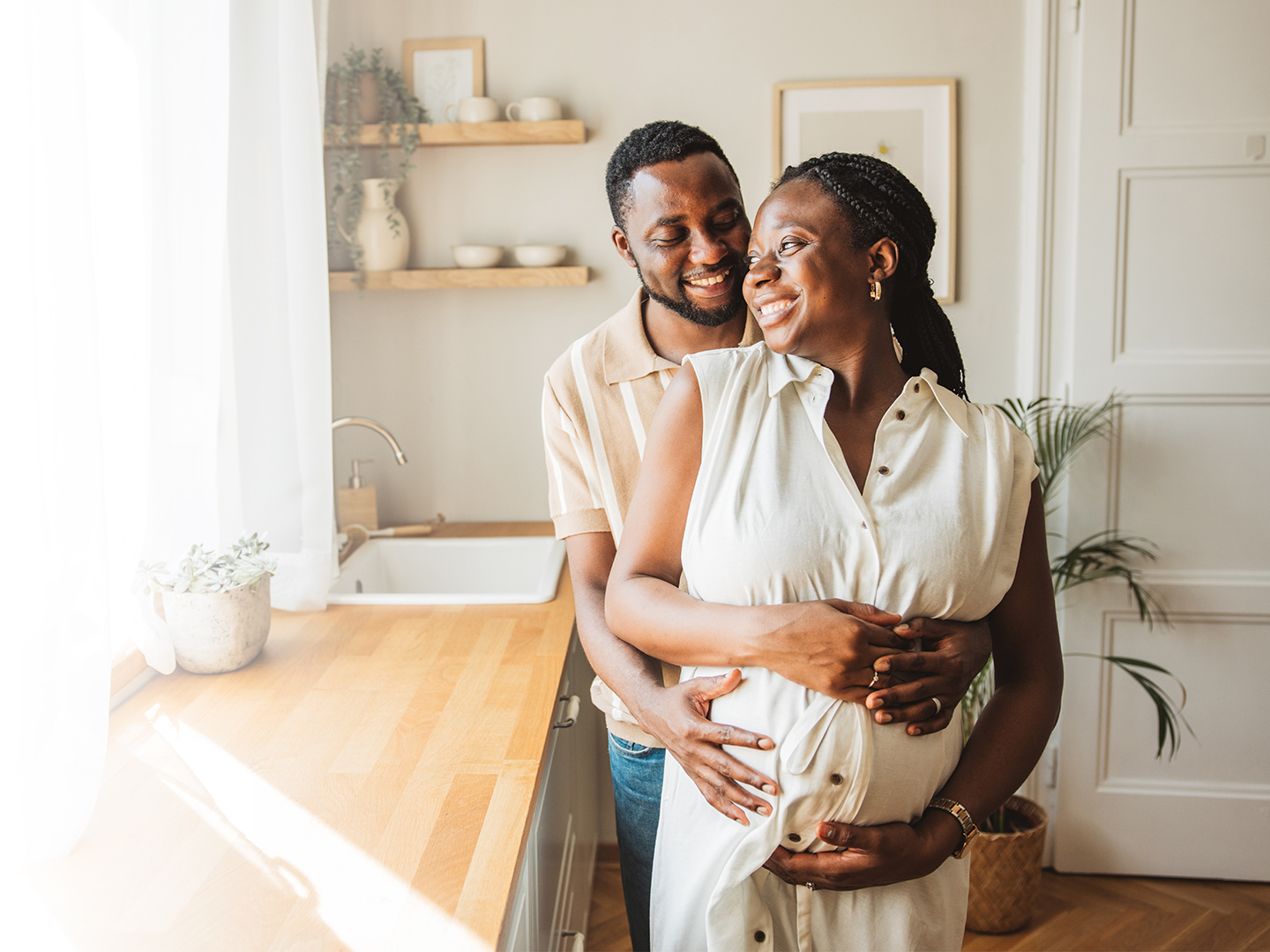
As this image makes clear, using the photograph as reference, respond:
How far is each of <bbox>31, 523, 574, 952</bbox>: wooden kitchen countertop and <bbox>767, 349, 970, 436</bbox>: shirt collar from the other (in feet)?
2.01

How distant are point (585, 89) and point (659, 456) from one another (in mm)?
1848

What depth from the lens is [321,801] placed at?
125cm

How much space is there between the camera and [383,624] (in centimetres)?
201

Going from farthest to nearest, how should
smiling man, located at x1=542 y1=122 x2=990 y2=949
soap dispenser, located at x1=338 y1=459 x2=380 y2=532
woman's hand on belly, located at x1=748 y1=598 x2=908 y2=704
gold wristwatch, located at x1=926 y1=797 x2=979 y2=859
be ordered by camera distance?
soap dispenser, located at x1=338 y1=459 x2=380 y2=532
smiling man, located at x1=542 y1=122 x2=990 y2=949
gold wristwatch, located at x1=926 y1=797 x2=979 y2=859
woman's hand on belly, located at x1=748 y1=598 x2=908 y2=704

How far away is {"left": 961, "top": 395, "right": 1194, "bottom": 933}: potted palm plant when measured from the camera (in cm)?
235

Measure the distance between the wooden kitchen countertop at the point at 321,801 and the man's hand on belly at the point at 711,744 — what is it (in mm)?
239

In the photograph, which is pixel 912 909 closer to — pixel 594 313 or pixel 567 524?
pixel 567 524

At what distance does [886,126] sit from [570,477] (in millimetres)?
1662

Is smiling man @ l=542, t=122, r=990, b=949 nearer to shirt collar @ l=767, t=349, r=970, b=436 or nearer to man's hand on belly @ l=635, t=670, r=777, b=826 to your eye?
man's hand on belly @ l=635, t=670, r=777, b=826

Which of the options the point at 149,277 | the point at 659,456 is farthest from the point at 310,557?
the point at 659,456

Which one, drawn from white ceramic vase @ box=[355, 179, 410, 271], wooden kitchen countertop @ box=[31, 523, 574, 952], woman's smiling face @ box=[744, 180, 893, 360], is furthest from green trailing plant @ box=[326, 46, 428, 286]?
woman's smiling face @ box=[744, 180, 893, 360]

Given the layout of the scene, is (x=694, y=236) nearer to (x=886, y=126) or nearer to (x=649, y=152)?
(x=649, y=152)

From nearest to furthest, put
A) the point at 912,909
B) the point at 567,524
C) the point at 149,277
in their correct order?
the point at 912,909
the point at 567,524
the point at 149,277

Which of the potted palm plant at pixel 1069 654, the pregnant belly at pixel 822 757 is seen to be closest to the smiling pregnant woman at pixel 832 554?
the pregnant belly at pixel 822 757
